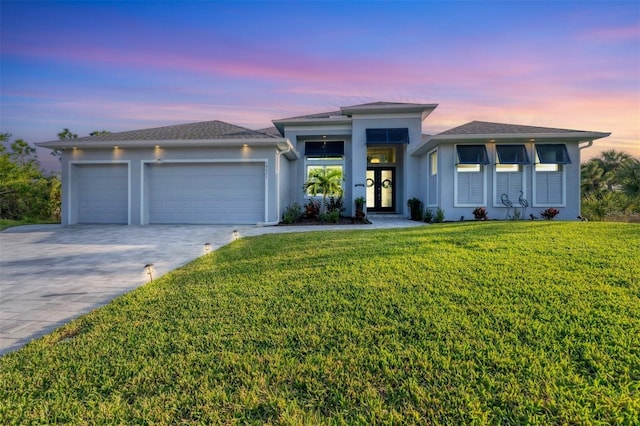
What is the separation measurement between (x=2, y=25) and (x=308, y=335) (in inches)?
599

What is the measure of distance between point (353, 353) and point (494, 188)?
12420 millimetres

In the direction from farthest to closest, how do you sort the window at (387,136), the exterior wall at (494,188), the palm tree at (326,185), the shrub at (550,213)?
the window at (387,136) < the palm tree at (326,185) < the exterior wall at (494,188) < the shrub at (550,213)

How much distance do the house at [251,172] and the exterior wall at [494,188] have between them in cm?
4

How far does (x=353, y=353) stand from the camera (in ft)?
7.79

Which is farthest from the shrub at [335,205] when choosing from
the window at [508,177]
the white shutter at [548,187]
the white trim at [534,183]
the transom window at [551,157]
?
the transom window at [551,157]

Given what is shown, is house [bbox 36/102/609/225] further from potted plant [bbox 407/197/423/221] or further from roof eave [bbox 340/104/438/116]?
potted plant [bbox 407/197/423/221]

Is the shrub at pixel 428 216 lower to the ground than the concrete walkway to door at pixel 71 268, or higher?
higher

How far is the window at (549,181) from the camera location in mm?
12531

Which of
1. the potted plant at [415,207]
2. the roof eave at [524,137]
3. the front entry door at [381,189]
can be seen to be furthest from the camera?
the front entry door at [381,189]

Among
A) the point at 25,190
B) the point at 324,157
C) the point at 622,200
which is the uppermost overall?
the point at 324,157

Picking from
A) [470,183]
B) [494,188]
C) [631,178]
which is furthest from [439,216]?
[631,178]

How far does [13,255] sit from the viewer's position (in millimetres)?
7027

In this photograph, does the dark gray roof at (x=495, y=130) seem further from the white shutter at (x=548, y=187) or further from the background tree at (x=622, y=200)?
the background tree at (x=622, y=200)

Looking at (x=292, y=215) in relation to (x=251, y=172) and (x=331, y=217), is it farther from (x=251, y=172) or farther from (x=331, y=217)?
(x=251, y=172)
